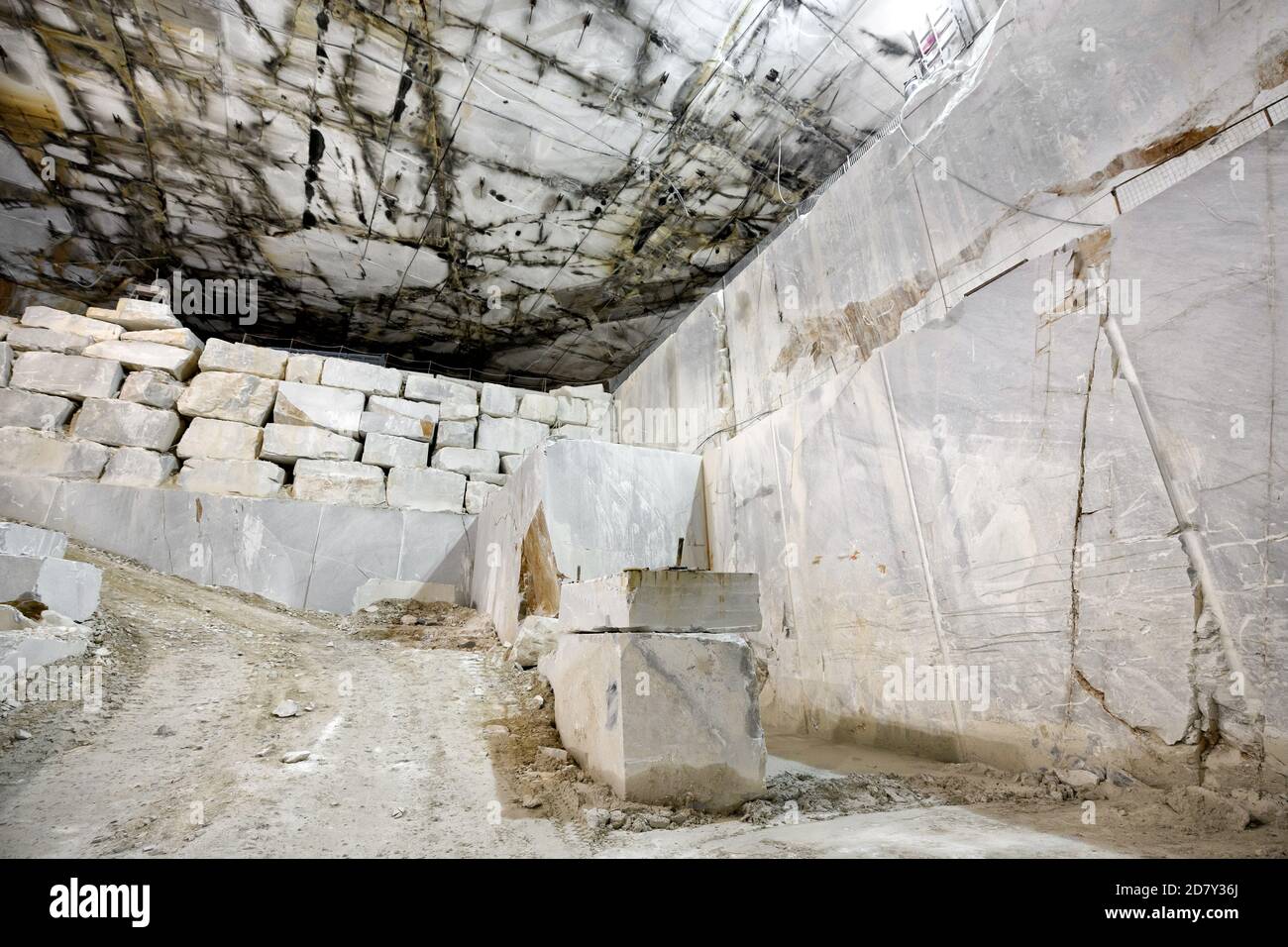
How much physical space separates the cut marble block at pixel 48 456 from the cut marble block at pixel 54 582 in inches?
132

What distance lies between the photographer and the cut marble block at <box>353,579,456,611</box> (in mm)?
5766

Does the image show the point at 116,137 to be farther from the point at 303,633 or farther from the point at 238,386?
the point at 303,633

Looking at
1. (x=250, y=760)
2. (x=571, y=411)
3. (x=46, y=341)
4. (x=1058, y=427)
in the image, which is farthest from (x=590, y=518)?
(x=46, y=341)

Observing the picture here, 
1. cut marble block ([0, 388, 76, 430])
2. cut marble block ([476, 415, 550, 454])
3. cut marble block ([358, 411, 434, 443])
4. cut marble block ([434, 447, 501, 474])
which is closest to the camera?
cut marble block ([0, 388, 76, 430])

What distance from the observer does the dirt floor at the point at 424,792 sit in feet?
5.06

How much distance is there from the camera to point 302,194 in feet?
20.0

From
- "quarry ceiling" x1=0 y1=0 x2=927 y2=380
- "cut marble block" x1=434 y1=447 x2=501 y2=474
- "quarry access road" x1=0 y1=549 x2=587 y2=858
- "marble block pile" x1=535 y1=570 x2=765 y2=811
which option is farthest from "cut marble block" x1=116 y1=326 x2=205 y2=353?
"marble block pile" x1=535 y1=570 x2=765 y2=811

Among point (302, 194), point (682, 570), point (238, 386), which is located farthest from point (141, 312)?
point (682, 570)

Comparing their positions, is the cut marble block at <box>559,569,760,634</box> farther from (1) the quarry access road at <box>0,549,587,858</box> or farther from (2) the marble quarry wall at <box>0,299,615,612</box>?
(2) the marble quarry wall at <box>0,299,615,612</box>

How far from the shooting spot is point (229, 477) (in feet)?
19.2

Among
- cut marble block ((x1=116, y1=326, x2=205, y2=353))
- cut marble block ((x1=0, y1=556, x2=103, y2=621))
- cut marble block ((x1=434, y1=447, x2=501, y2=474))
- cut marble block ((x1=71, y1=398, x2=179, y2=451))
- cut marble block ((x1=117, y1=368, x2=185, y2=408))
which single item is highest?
cut marble block ((x1=116, y1=326, x2=205, y2=353))

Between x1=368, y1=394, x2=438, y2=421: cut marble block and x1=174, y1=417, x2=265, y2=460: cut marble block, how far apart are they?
4.06 feet

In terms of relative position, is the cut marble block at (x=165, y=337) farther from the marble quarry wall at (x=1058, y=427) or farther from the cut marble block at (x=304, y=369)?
the marble quarry wall at (x=1058, y=427)

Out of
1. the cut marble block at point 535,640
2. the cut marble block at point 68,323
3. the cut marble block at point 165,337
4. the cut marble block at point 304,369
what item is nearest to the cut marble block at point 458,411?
the cut marble block at point 304,369
